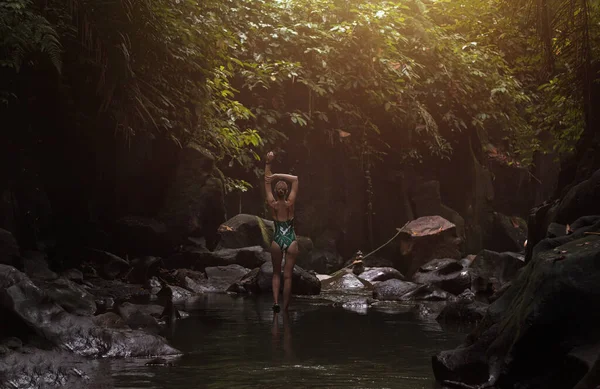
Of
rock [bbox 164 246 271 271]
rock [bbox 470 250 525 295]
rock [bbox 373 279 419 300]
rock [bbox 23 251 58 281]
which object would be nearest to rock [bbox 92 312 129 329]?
rock [bbox 23 251 58 281]

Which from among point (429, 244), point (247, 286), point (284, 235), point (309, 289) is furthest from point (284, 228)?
point (429, 244)

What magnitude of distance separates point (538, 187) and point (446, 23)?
7209 mm

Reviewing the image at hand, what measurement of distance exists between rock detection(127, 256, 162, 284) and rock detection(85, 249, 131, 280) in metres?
0.15

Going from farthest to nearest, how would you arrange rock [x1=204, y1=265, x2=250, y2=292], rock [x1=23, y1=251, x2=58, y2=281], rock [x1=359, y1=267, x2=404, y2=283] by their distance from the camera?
rock [x1=359, y1=267, x2=404, y2=283] → rock [x1=204, y1=265, x2=250, y2=292] → rock [x1=23, y1=251, x2=58, y2=281]

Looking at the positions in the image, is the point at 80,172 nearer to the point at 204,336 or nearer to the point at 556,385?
the point at 204,336

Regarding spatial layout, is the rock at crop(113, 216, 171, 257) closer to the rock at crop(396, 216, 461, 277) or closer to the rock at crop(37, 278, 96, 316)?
the rock at crop(37, 278, 96, 316)

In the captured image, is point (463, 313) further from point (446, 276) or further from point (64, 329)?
point (64, 329)

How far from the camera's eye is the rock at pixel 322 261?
20.6 m

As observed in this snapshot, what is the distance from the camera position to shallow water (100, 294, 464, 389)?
5.45 metres

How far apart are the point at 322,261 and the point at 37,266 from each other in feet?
35.6

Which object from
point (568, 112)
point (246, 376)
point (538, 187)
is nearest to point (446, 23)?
point (538, 187)

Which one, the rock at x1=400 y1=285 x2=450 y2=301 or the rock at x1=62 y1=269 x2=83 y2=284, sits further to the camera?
the rock at x1=400 y1=285 x2=450 y2=301

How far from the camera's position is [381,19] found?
68.1ft

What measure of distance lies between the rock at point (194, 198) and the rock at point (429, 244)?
5590 mm
